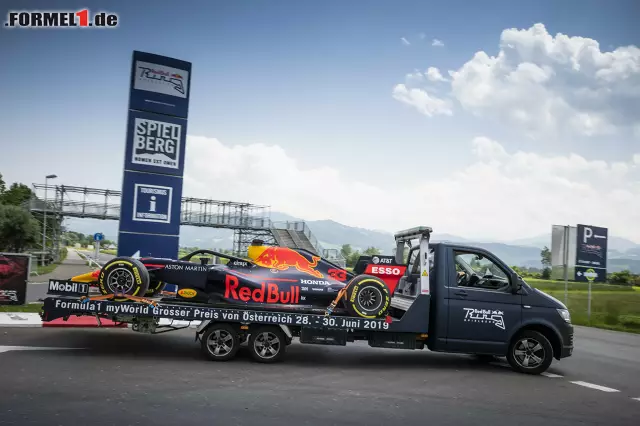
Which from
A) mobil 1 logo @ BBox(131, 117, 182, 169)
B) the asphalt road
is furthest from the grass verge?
mobil 1 logo @ BBox(131, 117, 182, 169)

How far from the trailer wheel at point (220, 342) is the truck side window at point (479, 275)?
13.4 ft

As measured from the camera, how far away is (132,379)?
7.43 meters

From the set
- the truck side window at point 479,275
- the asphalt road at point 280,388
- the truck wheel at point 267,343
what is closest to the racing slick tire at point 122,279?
the asphalt road at point 280,388

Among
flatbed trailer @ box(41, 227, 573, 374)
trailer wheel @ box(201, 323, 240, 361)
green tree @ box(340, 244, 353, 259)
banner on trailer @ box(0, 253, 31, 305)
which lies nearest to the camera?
flatbed trailer @ box(41, 227, 573, 374)

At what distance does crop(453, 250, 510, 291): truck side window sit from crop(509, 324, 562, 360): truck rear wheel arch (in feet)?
2.64

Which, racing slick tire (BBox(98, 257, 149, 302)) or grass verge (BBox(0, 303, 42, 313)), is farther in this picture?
grass verge (BBox(0, 303, 42, 313))

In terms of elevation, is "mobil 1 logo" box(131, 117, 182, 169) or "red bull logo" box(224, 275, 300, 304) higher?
"mobil 1 logo" box(131, 117, 182, 169)

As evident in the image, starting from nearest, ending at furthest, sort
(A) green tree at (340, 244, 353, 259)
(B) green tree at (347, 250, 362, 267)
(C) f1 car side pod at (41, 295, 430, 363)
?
(C) f1 car side pod at (41, 295, 430, 363)
(B) green tree at (347, 250, 362, 267)
(A) green tree at (340, 244, 353, 259)

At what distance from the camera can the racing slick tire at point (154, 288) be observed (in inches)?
390

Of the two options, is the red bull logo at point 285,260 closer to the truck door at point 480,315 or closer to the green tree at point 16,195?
the truck door at point 480,315

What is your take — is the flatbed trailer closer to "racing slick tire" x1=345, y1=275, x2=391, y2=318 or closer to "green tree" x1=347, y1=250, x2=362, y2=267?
"racing slick tire" x1=345, y1=275, x2=391, y2=318

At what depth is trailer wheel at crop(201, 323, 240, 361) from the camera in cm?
897

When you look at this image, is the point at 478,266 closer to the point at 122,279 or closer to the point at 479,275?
the point at 479,275

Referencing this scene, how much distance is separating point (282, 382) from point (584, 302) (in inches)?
1088
